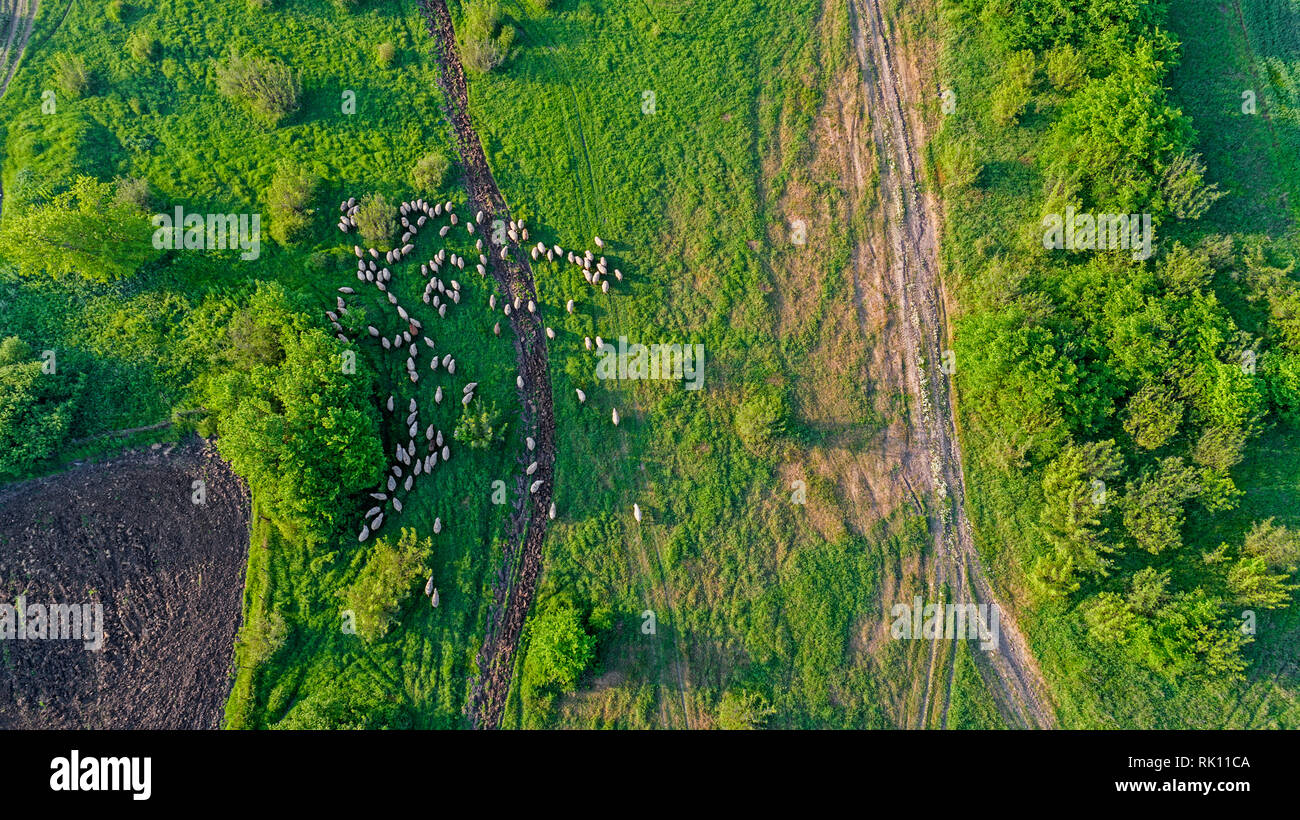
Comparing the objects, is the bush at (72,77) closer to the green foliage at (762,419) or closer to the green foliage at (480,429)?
the green foliage at (480,429)

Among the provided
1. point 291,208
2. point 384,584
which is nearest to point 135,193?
point 291,208

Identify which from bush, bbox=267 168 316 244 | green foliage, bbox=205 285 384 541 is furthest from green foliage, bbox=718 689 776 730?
bush, bbox=267 168 316 244

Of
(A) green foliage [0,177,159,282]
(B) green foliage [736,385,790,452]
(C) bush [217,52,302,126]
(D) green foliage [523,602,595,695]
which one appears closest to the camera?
(D) green foliage [523,602,595,695]

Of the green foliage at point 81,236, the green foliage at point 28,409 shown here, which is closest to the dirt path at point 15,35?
the green foliage at point 81,236

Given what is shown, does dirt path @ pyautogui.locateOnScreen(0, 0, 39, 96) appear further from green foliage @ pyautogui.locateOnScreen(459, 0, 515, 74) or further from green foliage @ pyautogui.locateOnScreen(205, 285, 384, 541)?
green foliage @ pyautogui.locateOnScreen(459, 0, 515, 74)

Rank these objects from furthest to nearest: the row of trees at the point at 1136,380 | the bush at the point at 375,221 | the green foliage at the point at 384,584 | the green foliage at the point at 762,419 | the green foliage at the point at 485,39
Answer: the green foliage at the point at 485,39 < the bush at the point at 375,221 < the green foliage at the point at 762,419 < the row of trees at the point at 1136,380 < the green foliage at the point at 384,584
